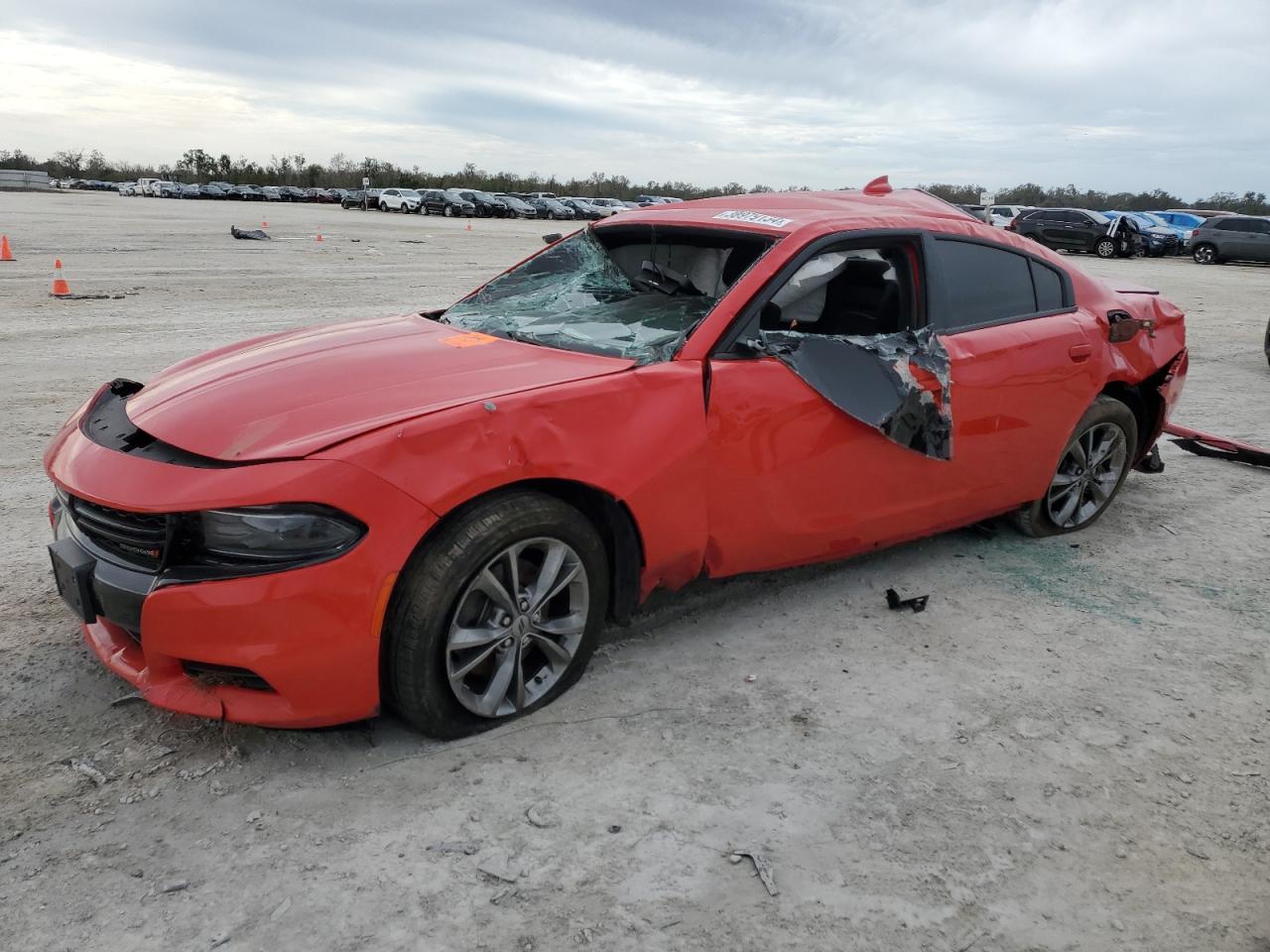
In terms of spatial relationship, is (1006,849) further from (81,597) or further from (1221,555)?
(1221,555)

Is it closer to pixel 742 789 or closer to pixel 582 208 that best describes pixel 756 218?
pixel 742 789

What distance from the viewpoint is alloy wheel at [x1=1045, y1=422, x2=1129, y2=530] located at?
473cm

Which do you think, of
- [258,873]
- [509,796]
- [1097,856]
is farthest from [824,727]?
[258,873]

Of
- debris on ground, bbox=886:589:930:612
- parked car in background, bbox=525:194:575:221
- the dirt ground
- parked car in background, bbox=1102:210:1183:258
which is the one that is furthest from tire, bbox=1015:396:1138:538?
parked car in background, bbox=525:194:575:221

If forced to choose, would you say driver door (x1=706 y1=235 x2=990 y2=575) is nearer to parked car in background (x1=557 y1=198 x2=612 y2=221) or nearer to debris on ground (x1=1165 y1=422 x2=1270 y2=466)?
debris on ground (x1=1165 y1=422 x2=1270 y2=466)

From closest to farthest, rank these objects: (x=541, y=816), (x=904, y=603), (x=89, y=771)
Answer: (x=541, y=816) < (x=89, y=771) < (x=904, y=603)

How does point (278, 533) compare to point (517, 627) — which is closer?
point (278, 533)

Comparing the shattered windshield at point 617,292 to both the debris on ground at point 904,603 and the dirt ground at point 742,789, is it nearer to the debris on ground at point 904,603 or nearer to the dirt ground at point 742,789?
the dirt ground at point 742,789

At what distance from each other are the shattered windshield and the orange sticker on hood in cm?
9

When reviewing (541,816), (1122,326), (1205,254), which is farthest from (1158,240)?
(541,816)

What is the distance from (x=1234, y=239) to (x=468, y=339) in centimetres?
3317

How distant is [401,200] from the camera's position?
53.1 m

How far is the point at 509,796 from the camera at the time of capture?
8.70ft

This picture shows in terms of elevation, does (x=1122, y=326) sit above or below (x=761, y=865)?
above
